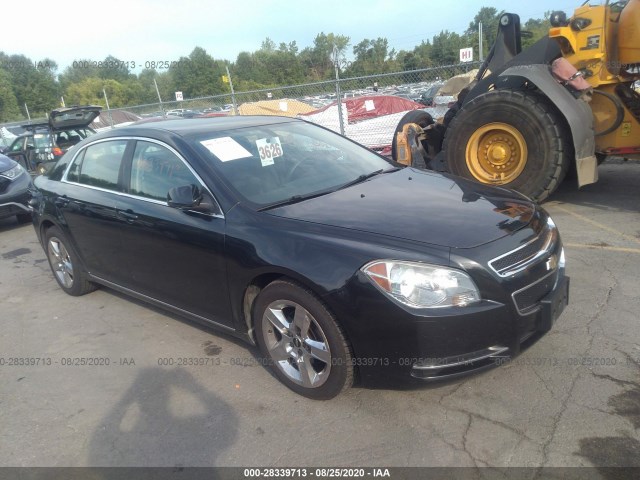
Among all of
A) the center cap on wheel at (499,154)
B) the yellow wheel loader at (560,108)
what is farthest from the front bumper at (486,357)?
the center cap on wheel at (499,154)

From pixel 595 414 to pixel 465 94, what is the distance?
5.56 m

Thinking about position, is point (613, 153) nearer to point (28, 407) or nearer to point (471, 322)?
point (471, 322)

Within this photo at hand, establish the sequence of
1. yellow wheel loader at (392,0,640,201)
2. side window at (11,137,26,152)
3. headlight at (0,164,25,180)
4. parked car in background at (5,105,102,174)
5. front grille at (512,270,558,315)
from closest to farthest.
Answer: front grille at (512,270,558,315) → yellow wheel loader at (392,0,640,201) → headlight at (0,164,25,180) → parked car in background at (5,105,102,174) → side window at (11,137,26,152)

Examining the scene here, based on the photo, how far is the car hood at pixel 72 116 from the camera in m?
10.5

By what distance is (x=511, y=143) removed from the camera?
627cm

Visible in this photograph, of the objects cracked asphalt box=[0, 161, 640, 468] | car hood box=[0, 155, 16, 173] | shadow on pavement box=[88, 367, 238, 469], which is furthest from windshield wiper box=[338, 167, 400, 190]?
car hood box=[0, 155, 16, 173]

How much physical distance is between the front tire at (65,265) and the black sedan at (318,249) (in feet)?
1.55

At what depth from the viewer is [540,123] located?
232 inches

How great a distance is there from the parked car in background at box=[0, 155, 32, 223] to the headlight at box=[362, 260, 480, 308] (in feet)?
25.4

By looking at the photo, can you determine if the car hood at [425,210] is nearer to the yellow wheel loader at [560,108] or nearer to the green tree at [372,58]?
the yellow wheel loader at [560,108]

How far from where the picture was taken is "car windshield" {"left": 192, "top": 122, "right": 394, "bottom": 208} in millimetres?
3359

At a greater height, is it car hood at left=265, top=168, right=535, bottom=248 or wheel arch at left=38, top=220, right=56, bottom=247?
Answer: car hood at left=265, top=168, right=535, bottom=248

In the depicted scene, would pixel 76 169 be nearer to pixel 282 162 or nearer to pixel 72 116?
pixel 282 162

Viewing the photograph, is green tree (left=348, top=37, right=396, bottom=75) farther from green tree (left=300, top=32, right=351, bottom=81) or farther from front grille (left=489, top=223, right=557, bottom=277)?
front grille (left=489, top=223, right=557, bottom=277)
